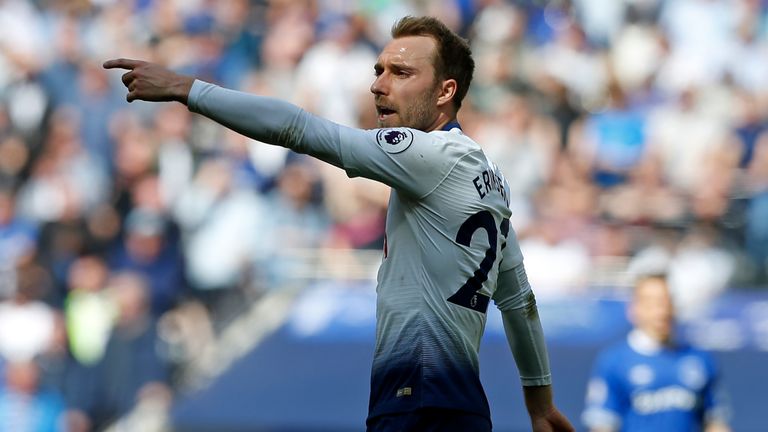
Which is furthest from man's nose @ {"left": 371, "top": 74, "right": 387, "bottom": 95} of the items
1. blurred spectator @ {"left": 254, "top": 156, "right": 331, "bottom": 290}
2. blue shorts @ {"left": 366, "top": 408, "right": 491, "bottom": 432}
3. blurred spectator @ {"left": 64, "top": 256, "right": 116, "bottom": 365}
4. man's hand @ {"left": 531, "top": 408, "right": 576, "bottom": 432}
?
blurred spectator @ {"left": 64, "top": 256, "right": 116, "bottom": 365}

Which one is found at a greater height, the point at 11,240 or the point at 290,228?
the point at 290,228

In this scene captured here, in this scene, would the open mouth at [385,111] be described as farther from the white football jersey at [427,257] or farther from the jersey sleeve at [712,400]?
the jersey sleeve at [712,400]

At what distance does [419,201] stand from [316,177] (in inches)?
306

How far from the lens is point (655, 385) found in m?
7.59

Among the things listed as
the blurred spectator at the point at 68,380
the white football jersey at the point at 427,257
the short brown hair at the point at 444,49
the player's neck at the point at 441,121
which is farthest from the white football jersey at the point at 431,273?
the blurred spectator at the point at 68,380

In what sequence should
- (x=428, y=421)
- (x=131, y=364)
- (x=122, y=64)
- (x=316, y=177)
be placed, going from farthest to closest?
(x=316, y=177), (x=131, y=364), (x=428, y=421), (x=122, y=64)

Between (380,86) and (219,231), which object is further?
(219,231)

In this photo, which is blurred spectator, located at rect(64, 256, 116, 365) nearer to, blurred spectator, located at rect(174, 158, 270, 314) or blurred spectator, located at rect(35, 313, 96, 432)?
blurred spectator, located at rect(35, 313, 96, 432)

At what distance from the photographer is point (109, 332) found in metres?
11.9

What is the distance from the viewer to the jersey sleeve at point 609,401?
25.0 ft

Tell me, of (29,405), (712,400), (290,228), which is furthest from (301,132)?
(29,405)

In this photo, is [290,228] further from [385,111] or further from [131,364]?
[385,111]

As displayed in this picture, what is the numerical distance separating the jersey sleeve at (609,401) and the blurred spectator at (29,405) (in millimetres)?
5840

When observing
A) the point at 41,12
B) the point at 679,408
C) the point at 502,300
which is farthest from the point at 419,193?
the point at 41,12
